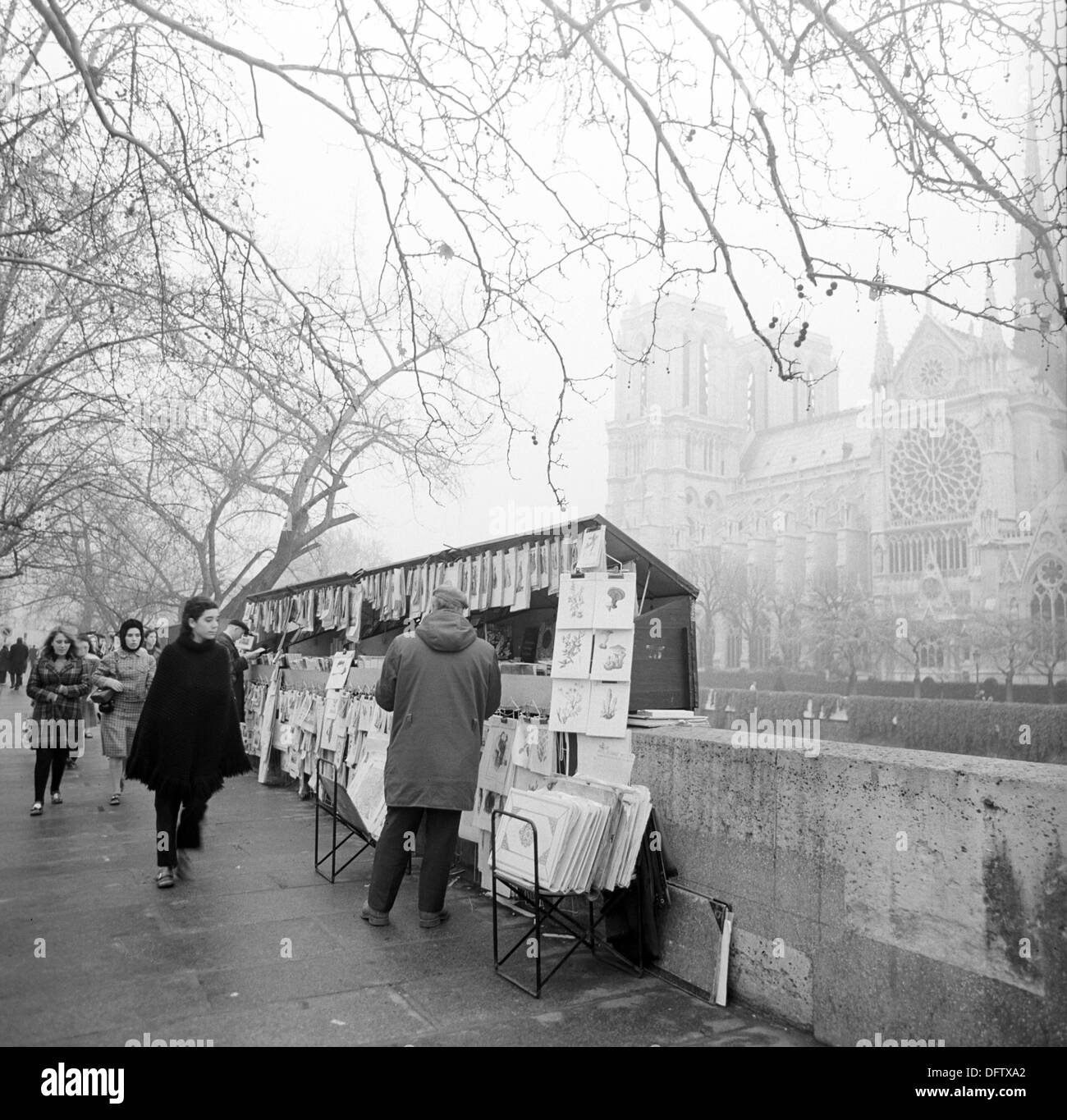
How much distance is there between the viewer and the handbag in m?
8.35

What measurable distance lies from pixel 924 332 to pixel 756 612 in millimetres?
29198

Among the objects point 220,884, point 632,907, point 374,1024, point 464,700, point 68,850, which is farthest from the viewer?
point 68,850

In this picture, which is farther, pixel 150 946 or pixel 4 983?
pixel 150 946

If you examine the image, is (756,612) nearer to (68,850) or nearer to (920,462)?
(920,462)

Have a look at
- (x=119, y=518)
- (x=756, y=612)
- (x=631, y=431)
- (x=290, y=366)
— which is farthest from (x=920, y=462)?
(x=290, y=366)

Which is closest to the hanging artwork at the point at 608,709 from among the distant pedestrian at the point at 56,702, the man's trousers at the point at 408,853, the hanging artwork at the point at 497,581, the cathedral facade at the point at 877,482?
the man's trousers at the point at 408,853

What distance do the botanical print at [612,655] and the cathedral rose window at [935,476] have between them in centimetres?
6862

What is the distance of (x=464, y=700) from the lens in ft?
15.8

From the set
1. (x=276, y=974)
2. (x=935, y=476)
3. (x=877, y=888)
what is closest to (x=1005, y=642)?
(x=935, y=476)

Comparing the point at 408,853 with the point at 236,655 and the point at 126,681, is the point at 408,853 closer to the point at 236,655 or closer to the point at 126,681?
the point at 126,681

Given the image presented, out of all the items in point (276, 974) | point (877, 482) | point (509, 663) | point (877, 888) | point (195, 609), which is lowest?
A: point (276, 974)

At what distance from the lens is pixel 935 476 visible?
231 feet

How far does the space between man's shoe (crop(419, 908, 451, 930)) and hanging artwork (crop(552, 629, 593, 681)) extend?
53.2 inches

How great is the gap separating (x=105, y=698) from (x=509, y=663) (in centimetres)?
419
